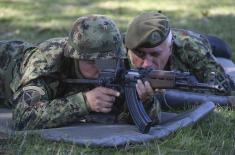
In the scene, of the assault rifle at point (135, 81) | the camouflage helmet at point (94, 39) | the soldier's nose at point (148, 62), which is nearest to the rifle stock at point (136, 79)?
the assault rifle at point (135, 81)

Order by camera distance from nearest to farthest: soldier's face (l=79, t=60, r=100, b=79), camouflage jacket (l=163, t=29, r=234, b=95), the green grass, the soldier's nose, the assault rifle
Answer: the green grass → the assault rifle → soldier's face (l=79, t=60, r=100, b=79) → the soldier's nose → camouflage jacket (l=163, t=29, r=234, b=95)

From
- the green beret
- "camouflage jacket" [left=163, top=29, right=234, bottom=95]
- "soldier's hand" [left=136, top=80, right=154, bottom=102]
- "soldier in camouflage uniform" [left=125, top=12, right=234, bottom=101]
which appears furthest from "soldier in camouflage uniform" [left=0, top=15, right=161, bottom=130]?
"camouflage jacket" [left=163, top=29, right=234, bottom=95]

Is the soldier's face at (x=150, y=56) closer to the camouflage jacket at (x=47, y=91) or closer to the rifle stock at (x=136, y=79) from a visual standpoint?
the camouflage jacket at (x=47, y=91)

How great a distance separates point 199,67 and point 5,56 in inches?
71.2

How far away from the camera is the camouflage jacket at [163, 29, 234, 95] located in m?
6.00

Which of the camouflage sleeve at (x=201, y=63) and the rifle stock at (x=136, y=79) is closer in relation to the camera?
the rifle stock at (x=136, y=79)

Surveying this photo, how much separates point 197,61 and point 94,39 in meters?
1.60

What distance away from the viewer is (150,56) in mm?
5445

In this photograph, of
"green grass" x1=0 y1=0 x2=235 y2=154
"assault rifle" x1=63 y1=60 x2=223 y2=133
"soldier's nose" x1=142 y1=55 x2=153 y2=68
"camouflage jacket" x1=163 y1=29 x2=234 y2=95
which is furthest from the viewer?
"camouflage jacket" x1=163 y1=29 x2=234 y2=95

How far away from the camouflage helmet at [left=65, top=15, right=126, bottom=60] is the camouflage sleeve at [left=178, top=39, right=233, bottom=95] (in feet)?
4.40

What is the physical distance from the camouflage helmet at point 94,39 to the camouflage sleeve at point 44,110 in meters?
0.32

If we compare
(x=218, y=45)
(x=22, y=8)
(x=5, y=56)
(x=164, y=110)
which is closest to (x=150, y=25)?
(x=164, y=110)

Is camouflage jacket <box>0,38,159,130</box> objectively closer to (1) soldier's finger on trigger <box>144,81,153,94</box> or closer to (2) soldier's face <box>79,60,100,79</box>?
(2) soldier's face <box>79,60,100,79</box>

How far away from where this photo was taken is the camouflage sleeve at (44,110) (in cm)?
473
